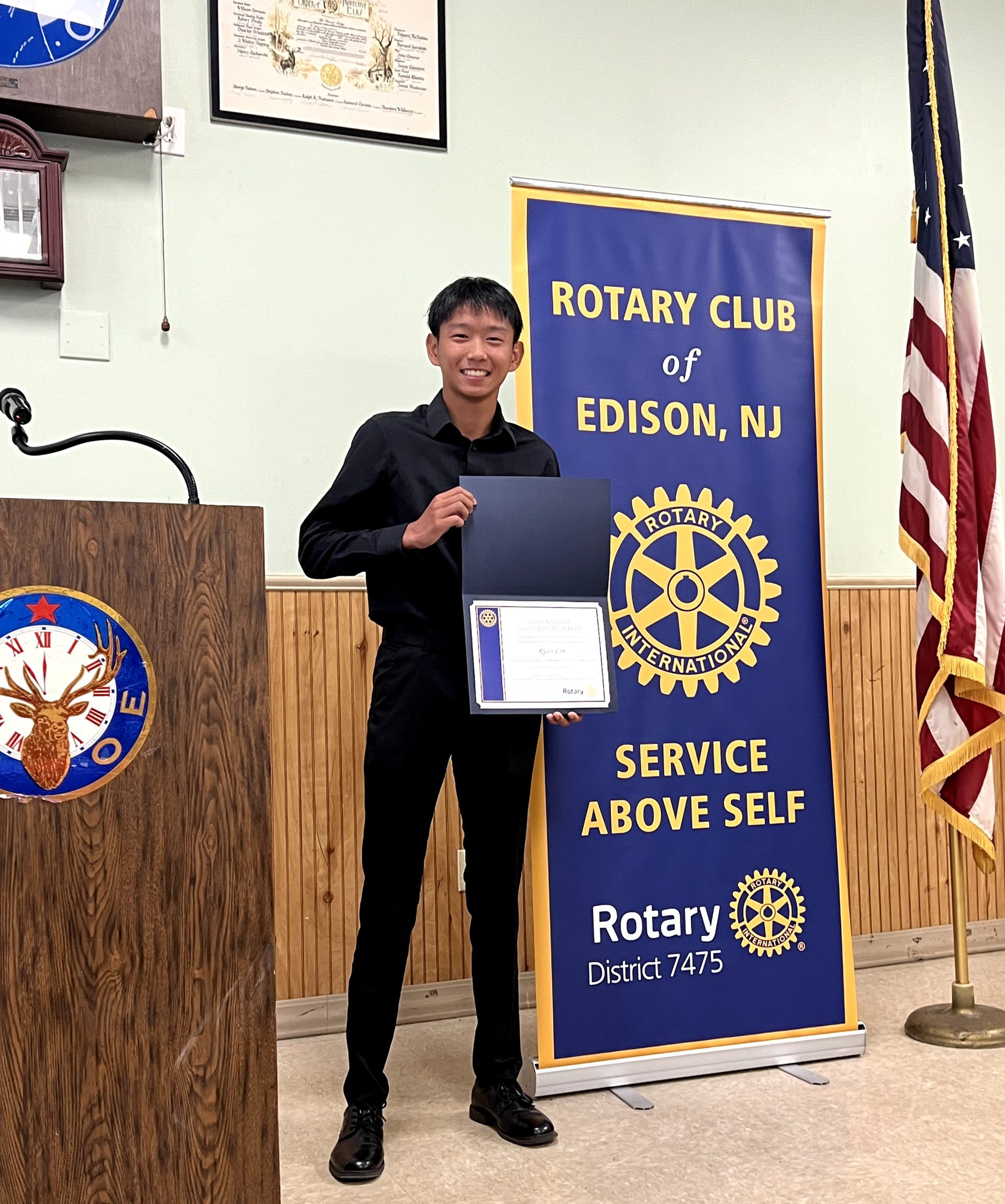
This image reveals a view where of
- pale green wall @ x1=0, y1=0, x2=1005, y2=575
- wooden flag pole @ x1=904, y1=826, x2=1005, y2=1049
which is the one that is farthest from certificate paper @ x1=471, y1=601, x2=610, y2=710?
wooden flag pole @ x1=904, y1=826, x2=1005, y2=1049

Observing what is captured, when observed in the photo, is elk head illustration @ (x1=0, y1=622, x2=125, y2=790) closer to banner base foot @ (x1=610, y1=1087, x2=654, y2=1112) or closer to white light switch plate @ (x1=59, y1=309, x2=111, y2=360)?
banner base foot @ (x1=610, y1=1087, x2=654, y2=1112)

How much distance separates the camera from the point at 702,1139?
6.95ft

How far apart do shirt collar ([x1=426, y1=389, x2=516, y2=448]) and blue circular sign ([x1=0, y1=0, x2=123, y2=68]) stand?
1178 mm

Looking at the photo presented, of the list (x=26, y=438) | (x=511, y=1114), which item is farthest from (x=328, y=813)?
(x=26, y=438)

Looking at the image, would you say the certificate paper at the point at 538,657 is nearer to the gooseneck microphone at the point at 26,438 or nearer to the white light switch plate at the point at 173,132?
the gooseneck microphone at the point at 26,438

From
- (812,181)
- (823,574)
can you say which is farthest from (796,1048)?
(812,181)

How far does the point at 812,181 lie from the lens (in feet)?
11.0

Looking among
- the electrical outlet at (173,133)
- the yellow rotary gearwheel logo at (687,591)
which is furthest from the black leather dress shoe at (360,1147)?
the electrical outlet at (173,133)

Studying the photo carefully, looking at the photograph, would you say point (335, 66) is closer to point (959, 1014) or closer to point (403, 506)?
point (403, 506)

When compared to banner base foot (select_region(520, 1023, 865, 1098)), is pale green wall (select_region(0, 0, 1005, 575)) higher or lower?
higher

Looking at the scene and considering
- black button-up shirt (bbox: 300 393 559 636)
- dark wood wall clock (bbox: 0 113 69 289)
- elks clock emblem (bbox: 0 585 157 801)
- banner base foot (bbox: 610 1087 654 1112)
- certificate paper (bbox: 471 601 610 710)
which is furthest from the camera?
dark wood wall clock (bbox: 0 113 69 289)

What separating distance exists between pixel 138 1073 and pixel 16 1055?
0.43 feet

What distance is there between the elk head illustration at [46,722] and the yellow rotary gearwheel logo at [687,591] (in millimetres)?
1315

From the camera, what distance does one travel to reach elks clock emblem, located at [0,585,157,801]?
128 cm
